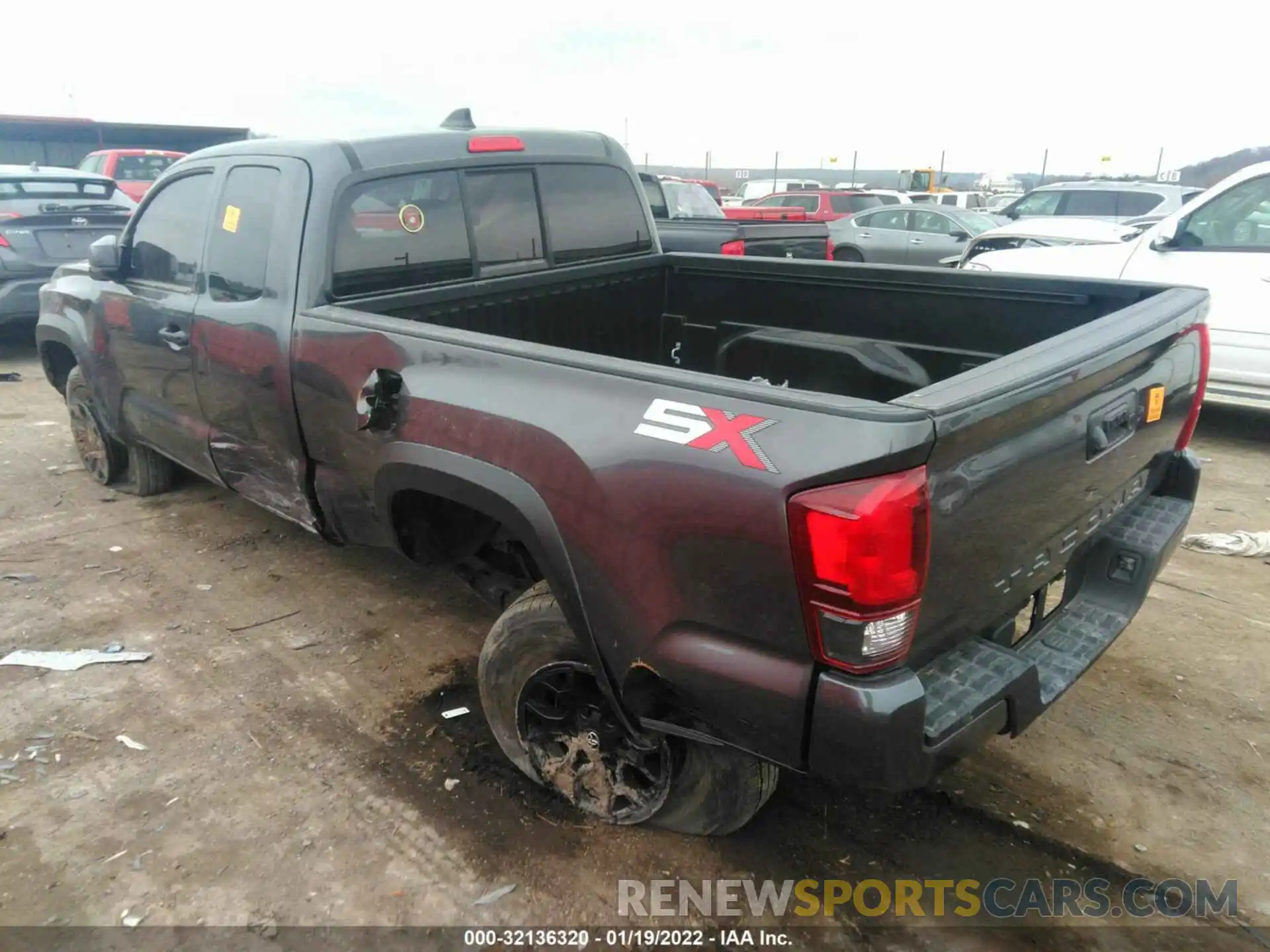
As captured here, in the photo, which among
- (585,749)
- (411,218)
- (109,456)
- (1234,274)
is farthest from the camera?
(1234,274)

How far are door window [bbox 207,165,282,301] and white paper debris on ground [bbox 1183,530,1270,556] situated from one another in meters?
4.44

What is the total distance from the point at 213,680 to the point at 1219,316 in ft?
21.1

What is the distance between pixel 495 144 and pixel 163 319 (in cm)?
162

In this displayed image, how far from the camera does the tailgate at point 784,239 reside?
8.27 metres

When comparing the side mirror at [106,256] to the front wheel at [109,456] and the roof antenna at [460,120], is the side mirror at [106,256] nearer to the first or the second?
the front wheel at [109,456]

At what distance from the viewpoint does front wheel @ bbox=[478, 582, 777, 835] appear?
239 centimetres

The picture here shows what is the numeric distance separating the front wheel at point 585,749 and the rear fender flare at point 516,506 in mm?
117

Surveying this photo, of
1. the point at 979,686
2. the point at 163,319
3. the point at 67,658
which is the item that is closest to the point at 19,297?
the point at 163,319

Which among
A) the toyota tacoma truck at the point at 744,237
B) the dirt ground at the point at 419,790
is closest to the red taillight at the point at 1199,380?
the dirt ground at the point at 419,790

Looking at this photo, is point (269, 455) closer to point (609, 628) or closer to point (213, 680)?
point (213, 680)

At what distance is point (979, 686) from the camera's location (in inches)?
79.3

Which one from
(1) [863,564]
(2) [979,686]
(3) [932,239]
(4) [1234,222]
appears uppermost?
(4) [1234,222]

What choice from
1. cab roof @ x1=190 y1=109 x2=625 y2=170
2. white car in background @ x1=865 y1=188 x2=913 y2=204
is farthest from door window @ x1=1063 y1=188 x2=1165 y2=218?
cab roof @ x1=190 y1=109 x2=625 y2=170

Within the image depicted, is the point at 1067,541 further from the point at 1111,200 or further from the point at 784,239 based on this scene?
the point at 1111,200
